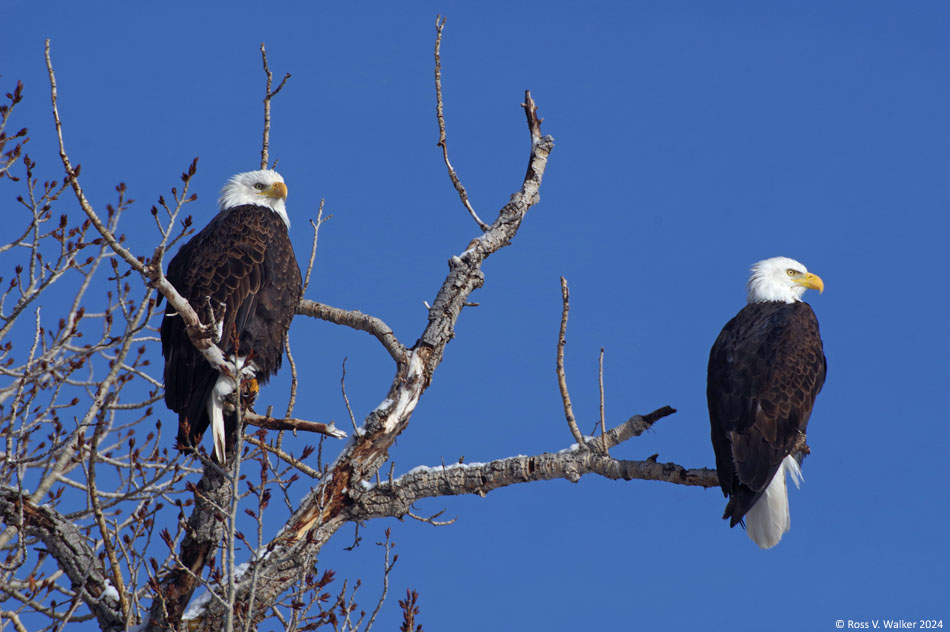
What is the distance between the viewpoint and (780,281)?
7094 millimetres

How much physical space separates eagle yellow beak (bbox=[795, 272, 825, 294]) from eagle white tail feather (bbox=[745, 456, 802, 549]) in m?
2.17

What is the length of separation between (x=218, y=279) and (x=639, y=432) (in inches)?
104

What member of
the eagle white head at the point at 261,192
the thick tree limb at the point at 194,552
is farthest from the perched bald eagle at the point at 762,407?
the eagle white head at the point at 261,192

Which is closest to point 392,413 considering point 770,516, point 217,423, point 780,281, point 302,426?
point 302,426

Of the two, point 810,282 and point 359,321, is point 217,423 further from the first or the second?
point 810,282

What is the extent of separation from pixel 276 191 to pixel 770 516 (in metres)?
3.77

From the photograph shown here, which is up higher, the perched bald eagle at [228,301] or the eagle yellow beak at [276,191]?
the eagle yellow beak at [276,191]

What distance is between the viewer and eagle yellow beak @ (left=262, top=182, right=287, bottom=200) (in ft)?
20.5

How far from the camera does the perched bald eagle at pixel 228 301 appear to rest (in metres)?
5.13

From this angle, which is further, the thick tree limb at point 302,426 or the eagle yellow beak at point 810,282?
the eagle yellow beak at point 810,282

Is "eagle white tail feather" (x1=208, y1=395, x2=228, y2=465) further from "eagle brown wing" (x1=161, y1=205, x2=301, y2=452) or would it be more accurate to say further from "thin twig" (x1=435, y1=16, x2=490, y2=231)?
"thin twig" (x1=435, y1=16, x2=490, y2=231)

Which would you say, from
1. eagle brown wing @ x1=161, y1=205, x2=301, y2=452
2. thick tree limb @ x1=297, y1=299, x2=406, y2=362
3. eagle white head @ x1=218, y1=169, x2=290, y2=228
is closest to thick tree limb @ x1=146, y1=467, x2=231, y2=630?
eagle brown wing @ x1=161, y1=205, x2=301, y2=452

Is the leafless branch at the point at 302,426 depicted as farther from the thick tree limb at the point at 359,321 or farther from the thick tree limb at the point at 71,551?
the thick tree limb at the point at 71,551

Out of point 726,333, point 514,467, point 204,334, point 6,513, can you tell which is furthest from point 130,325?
point 726,333
